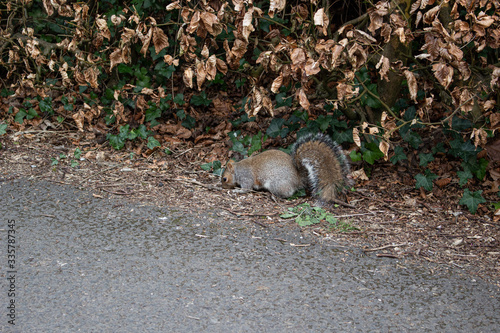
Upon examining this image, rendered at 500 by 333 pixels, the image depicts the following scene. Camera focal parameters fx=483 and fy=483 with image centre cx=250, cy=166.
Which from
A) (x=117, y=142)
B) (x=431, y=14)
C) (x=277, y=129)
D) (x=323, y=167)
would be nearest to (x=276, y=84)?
(x=323, y=167)

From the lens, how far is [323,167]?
13.1 ft

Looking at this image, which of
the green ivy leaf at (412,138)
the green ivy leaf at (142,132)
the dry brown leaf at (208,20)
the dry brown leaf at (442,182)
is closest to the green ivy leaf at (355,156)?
the green ivy leaf at (412,138)

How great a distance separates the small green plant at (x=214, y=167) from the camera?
453 cm

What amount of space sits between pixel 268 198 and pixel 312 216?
0.61 metres

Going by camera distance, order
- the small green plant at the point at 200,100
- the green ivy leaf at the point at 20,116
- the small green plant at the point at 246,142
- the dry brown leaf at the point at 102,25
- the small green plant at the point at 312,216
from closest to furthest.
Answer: the small green plant at the point at 312,216 < the dry brown leaf at the point at 102,25 < the small green plant at the point at 246,142 < the small green plant at the point at 200,100 < the green ivy leaf at the point at 20,116

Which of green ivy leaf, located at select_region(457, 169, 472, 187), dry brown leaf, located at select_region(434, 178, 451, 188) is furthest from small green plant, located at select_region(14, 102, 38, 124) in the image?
green ivy leaf, located at select_region(457, 169, 472, 187)

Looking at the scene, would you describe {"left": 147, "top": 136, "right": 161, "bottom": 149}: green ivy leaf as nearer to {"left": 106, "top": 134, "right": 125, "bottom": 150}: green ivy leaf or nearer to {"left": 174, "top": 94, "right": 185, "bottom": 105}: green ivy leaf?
{"left": 106, "top": 134, "right": 125, "bottom": 150}: green ivy leaf

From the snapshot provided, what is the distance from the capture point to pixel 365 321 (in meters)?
2.40

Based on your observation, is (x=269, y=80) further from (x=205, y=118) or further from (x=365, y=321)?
(x=365, y=321)

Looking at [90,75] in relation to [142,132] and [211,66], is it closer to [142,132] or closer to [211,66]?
[142,132]

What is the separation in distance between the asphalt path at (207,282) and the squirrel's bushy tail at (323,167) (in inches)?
26.1

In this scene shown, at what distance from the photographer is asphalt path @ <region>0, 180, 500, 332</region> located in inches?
93.8

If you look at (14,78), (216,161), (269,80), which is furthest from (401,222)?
(14,78)

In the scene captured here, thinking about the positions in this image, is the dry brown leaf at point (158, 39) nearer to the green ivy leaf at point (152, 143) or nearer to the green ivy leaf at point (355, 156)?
the green ivy leaf at point (152, 143)
